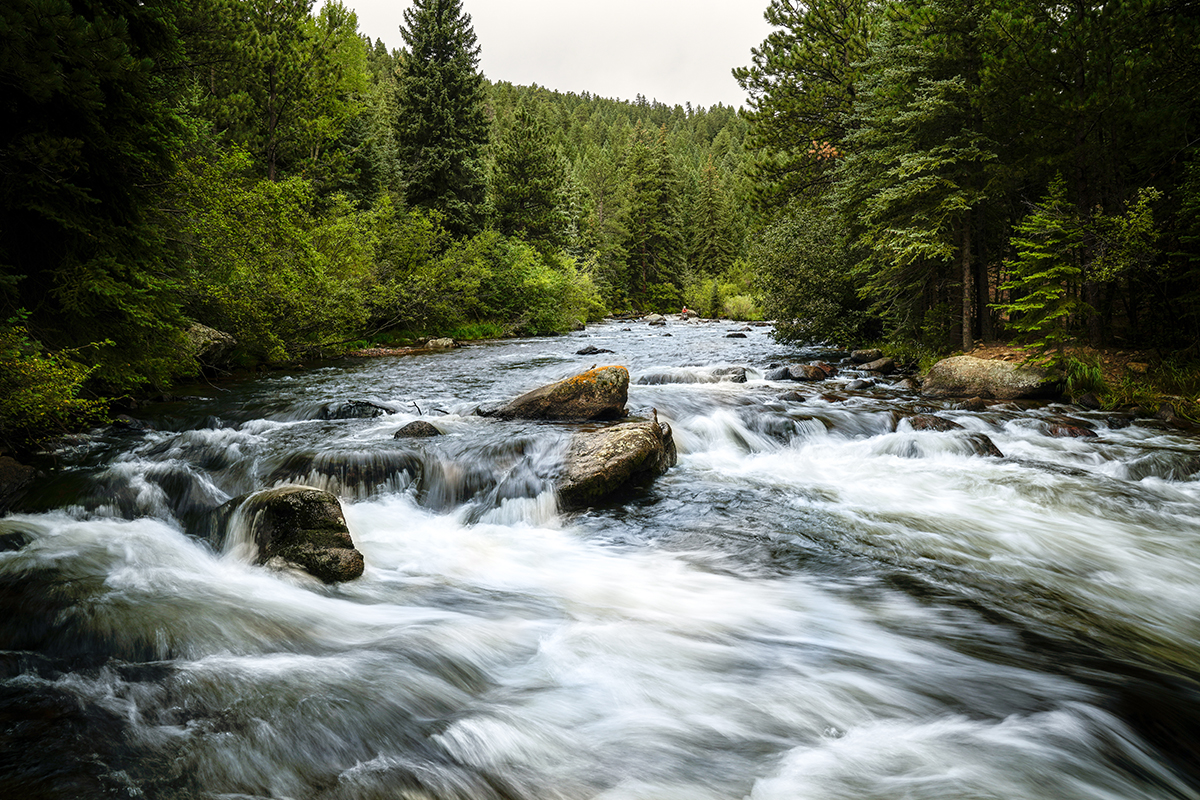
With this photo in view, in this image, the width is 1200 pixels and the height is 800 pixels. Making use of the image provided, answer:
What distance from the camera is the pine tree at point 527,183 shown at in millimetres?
32312

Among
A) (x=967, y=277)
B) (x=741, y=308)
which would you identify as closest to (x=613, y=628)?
(x=967, y=277)

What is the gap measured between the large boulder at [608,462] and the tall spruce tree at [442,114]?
82.5 feet

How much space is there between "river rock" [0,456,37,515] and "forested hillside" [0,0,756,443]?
0.39 meters

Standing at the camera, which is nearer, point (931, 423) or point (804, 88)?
point (931, 423)

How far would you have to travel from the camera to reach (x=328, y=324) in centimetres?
1627

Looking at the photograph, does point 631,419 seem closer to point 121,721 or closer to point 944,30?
point 121,721

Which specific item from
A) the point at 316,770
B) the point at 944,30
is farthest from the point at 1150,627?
the point at 944,30

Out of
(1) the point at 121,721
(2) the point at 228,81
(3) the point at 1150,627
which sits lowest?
(3) the point at 1150,627

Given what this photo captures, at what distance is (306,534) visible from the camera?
5.09m

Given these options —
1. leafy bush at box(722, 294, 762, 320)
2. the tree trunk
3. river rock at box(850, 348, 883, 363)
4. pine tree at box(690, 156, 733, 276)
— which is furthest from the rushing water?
pine tree at box(690, 156, 733, 276)

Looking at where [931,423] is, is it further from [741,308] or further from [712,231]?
[712,231]

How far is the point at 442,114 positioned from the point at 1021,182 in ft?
84.8

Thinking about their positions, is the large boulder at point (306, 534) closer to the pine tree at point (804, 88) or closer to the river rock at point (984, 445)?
the river rock at point (984, 445)

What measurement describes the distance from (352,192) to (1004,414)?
92.8 ft
